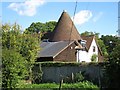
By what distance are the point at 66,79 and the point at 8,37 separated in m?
4.95

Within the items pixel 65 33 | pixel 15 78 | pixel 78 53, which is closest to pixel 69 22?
pixel 65 33

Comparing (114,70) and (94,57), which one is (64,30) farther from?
(114,70)

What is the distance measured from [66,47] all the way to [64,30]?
845cm

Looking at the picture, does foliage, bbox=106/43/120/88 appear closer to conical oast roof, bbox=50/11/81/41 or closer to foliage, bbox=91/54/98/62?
foliage, bbox=91/54/98/62

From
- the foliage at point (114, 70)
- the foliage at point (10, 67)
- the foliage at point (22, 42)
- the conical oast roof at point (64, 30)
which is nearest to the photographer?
the foliage at point (114, 70)

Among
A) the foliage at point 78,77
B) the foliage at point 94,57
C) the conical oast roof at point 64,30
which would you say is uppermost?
the conical oast roof at point 64,30

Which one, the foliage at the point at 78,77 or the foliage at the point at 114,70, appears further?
the foliage at the point at 78,77

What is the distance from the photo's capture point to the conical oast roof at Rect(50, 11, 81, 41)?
3794cm

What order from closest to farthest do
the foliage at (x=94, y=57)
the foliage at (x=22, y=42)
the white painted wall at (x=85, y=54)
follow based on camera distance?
the foliage at (x=22, y=42)
the white painted wall at (x=85, y=54)
the foliage at (x=94, y=57)

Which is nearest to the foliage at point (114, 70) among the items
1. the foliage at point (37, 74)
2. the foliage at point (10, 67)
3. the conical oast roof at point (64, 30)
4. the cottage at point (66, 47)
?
the foliage at point (10, 67)

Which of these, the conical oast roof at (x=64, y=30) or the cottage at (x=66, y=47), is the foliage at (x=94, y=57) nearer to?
the cottage at (x=66, y=47)

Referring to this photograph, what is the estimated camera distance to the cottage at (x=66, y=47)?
30297 millimetres

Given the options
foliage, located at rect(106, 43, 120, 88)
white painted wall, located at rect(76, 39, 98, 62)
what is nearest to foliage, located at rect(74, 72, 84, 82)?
foliage, located at rect(106, 43, 120, 88)

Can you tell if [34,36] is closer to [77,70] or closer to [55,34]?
[77,70]
